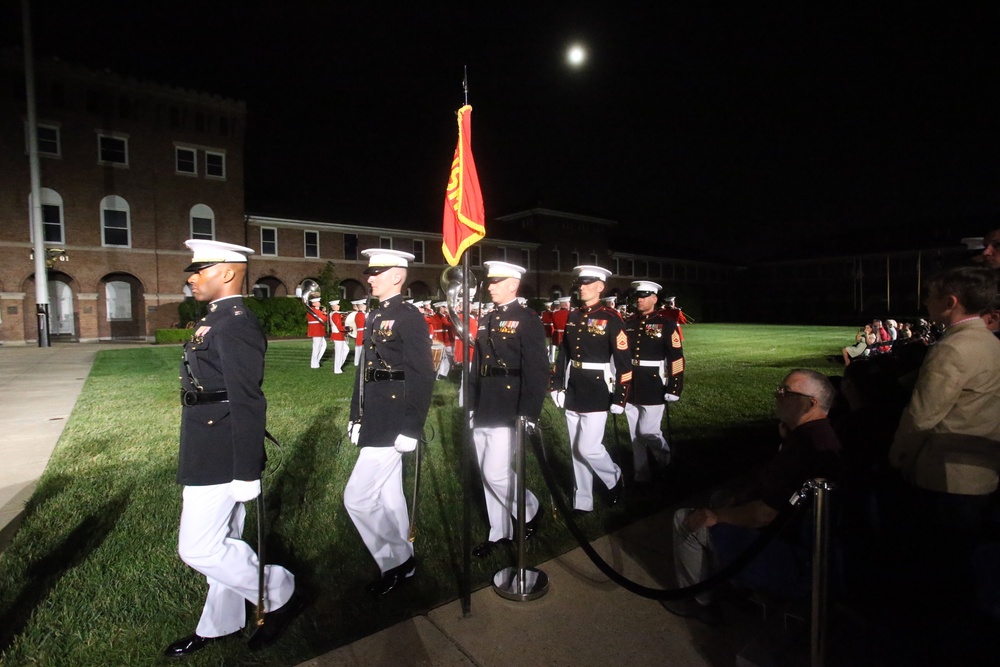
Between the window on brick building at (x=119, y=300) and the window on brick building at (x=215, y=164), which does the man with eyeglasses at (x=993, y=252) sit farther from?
the window on brick building at (x=119, y=300)

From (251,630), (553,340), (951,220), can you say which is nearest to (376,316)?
(251,630)

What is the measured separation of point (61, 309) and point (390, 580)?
110ft

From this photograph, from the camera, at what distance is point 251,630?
3.31 metres

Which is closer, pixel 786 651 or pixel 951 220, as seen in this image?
pixel 786 651

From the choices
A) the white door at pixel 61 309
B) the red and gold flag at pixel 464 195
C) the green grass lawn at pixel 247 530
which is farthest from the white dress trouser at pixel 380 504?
the white door at pixel 61 309

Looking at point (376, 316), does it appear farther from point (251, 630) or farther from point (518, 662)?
point (518, 662)

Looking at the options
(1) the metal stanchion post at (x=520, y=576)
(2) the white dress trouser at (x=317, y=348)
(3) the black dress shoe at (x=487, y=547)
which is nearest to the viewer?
(1) the metal stanchion post at (x=520, y=576)

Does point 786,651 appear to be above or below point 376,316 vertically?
below

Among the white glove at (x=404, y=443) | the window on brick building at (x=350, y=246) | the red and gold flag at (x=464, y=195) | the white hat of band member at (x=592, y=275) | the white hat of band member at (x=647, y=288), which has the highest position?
the window on brick building at (x=350, y=246)

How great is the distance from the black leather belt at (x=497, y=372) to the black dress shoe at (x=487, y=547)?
4.25 feet

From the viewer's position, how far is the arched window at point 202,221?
31297 millimetres

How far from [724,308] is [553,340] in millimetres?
61373

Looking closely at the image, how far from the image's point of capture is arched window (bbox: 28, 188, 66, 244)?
1075 inches

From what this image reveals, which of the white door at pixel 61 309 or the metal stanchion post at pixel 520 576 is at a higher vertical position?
the white door at pixel 61 309
